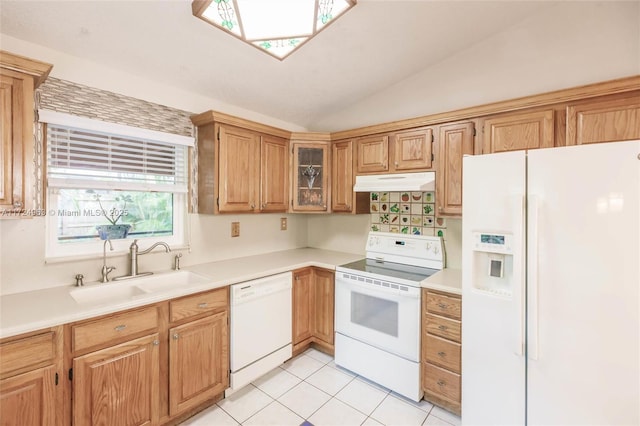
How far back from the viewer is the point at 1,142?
141cm

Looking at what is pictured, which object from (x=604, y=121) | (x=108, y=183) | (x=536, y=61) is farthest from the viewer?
(x=536, y=61)

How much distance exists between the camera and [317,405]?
2080mm

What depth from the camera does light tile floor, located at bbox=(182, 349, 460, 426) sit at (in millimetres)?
1934

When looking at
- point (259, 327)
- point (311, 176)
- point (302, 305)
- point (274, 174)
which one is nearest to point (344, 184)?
point (311, 176)

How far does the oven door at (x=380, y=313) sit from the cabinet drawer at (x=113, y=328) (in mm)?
1401

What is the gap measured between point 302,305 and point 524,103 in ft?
7.48

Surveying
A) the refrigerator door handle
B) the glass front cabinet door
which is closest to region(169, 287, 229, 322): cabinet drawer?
the glass front cabinet door

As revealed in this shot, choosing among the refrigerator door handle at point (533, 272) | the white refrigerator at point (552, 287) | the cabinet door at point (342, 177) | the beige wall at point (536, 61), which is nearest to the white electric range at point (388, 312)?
the white refrigerator at point (552, 287)

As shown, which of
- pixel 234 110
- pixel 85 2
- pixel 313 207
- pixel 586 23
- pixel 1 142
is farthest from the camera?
pixel 313 207

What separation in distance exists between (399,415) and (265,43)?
2.69 m

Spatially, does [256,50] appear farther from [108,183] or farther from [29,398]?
[29,398]

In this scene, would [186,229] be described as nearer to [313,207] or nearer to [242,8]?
[313,207]

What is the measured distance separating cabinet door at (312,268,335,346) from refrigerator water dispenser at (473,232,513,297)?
1.24 meters

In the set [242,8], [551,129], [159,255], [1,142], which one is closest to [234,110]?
[242,8]
